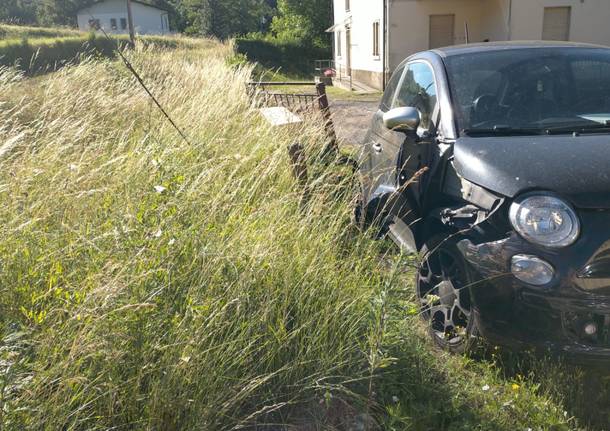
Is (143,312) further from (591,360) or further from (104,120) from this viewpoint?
(104,120)

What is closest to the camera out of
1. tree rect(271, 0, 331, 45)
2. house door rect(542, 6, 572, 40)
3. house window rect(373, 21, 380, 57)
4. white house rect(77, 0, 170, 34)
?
house door rect(542, 6, 572, 40)

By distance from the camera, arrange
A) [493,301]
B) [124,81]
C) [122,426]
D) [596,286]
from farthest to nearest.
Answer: [124,81] → [493,301] → [596,286] → [122,426]

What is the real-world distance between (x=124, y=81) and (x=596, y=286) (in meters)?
6.15

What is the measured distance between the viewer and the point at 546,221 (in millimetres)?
2650

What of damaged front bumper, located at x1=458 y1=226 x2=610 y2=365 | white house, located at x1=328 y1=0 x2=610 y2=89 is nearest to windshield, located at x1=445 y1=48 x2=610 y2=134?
damaged front bumper, located at x1=458 y1=226 x2=610 y2=365

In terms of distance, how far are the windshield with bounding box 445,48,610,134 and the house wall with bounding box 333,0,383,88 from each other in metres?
19.7

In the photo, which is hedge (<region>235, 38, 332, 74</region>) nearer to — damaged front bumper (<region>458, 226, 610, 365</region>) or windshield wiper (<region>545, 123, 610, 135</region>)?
windshield wiper (<region>545, 123, 610, 135</region>)

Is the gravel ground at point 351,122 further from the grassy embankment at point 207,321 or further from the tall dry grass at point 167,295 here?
the grassy embankment at point 207,321

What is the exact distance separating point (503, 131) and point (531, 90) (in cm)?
54

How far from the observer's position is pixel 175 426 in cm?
227

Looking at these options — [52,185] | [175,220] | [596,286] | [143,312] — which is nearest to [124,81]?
Answer: [52,185]

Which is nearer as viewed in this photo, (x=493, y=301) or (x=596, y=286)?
Result: (x=596, y=286)

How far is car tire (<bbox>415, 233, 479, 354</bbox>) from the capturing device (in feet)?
9.89

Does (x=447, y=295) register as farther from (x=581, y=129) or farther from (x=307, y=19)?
(x=307, y=19)
